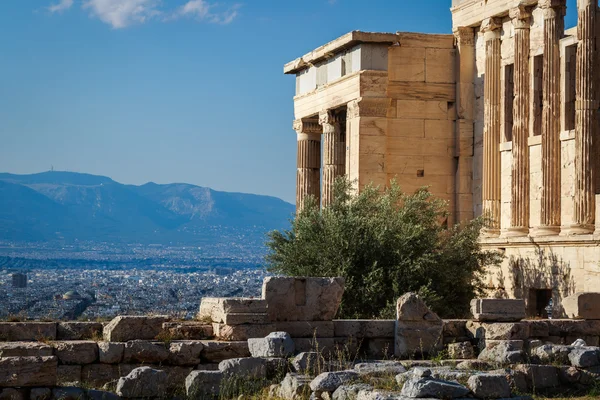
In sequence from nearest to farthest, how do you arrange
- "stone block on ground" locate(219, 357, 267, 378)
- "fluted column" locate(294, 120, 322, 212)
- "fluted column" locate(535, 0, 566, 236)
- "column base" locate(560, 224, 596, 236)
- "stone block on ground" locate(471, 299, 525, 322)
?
"stone block on ground" locate(219, 357, 267, 378) → "stone block on ground" locate(471, 299, 525, 322) → "column base" locate(560, 224, 596, 236) → "fluted column" locate(535, 0, 566, 236) → "fluted column" locate(294, 120, 322, 212)

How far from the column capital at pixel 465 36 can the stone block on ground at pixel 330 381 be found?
592 inches

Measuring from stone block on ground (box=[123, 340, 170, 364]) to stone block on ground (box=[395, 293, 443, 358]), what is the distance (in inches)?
138

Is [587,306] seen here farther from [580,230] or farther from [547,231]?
[547,231]

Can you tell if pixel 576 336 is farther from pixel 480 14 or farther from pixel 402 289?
pixel 480 14

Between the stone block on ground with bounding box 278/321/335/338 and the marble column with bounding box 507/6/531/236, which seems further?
the marble column with bounding box 507/6/531/236

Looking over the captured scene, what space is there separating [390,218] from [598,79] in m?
4.74

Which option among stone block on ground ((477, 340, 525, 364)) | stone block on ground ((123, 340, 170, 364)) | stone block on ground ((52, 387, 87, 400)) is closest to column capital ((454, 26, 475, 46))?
stone block on ground ((477, 340, 525, 364))

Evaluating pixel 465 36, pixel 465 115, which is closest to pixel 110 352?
pixel 465 115

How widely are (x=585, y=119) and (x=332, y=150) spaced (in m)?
7.79

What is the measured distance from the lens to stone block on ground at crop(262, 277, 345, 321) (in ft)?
58.4

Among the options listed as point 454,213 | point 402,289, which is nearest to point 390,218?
point 402,289

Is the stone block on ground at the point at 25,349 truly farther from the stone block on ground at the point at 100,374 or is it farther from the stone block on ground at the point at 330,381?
the stone block on ground at the point at 330,381

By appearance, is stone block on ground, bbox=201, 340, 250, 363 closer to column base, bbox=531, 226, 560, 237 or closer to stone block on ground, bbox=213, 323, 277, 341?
stone block on ground, bbox=213, 323, 277, 341

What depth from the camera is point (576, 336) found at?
63.3 ft
